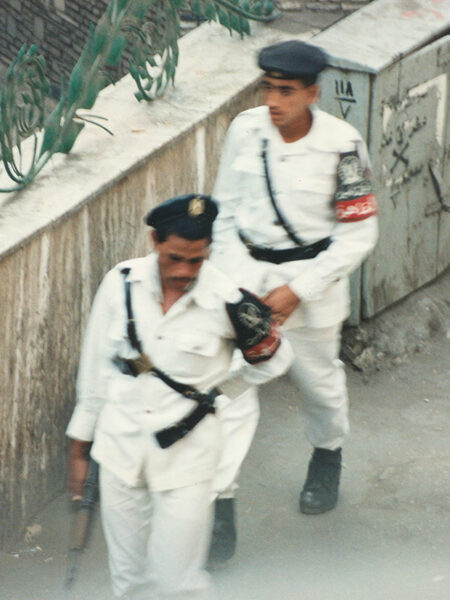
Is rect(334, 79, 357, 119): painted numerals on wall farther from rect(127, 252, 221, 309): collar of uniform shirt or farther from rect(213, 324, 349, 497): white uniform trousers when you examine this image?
rect(127, 252, 221, 309): collar of uniform shirt

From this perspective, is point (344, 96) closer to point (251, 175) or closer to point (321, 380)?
point (251, 175)

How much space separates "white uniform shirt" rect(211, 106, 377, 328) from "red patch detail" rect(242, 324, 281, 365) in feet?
2.41

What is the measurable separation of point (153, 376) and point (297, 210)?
115cm

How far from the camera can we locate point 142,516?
3.61 m

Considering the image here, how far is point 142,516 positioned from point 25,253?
1234 millimetres

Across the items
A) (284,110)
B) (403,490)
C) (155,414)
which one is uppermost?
(284,110)

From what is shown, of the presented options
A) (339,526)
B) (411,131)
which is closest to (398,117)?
(411,131)

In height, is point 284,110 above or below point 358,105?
above

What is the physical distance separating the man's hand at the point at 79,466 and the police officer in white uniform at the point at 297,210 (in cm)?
83

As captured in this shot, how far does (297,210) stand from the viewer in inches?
170

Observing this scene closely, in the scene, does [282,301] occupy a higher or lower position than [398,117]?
higher

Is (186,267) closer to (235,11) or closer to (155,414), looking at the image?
(155,414)

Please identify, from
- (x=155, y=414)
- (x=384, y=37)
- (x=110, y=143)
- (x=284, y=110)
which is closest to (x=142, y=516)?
(x=155, y=414)

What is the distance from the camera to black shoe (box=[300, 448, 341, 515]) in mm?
4824
